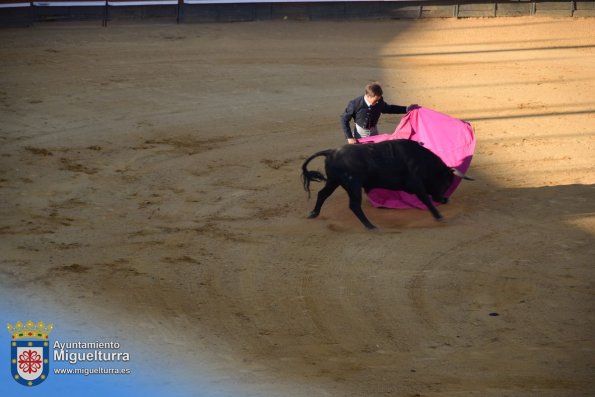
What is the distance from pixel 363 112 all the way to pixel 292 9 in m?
9.81

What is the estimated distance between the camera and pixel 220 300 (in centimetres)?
762

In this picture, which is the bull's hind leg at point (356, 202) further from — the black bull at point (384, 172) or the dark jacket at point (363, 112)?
the dark jacket at point (363, 112)

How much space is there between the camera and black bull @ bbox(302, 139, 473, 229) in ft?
29.9

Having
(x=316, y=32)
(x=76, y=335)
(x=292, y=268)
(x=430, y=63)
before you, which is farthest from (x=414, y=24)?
(x=76, y=335)

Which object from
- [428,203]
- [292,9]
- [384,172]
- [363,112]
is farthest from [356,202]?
[292,9]

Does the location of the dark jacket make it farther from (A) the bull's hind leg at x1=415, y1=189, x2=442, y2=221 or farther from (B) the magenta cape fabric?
(A) the bull's hind leg at x1=415, y1=189, x2=442, y2=221

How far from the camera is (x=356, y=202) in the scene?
9156 mm

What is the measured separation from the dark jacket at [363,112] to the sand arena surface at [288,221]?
80 centimetres

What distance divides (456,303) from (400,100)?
656cm

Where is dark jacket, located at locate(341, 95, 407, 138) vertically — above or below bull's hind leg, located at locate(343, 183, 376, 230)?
above

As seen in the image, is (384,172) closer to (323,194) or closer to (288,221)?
(323,194)

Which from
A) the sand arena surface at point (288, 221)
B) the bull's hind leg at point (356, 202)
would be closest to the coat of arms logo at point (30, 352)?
the sand arena surface at point (288, 221)

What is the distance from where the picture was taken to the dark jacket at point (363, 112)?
31.8ft

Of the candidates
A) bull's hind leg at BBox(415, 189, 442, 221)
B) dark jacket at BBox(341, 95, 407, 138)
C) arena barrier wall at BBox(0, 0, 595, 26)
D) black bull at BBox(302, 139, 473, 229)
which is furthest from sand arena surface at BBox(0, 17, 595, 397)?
arena barrier wall at BBox(0, 0, 595, 26)
